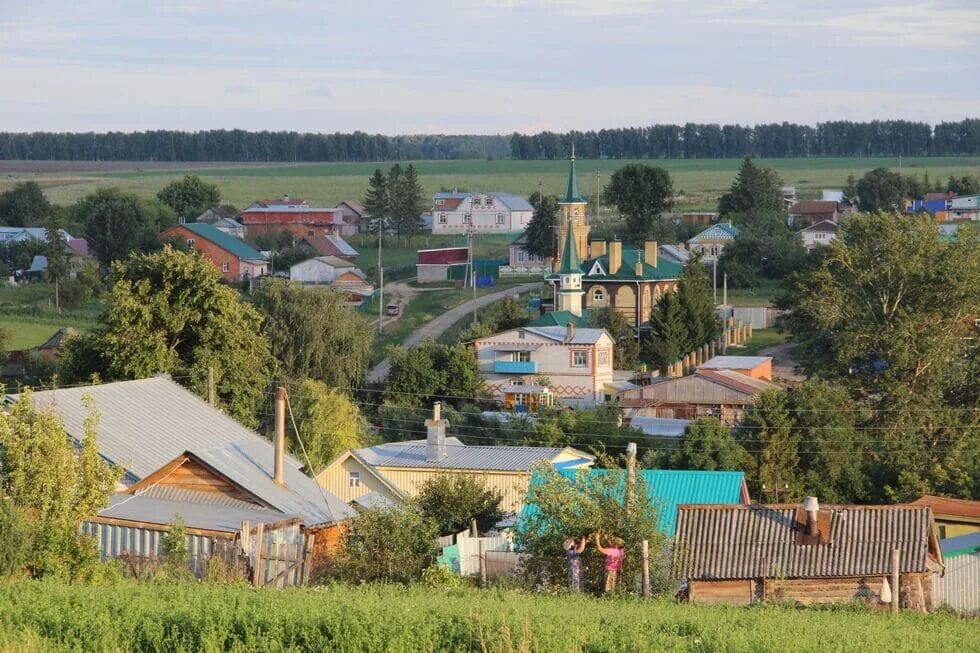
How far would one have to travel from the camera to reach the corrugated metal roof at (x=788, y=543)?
20.1m

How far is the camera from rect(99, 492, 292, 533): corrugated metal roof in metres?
20.4

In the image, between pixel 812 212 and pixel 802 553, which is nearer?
pixel 802 553

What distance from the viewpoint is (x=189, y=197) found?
133375 millimetres

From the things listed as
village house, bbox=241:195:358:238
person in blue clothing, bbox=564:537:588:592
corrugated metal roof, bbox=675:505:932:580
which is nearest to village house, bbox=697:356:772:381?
corrugated metal roof, bbox=675:505:932:580

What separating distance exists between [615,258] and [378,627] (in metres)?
61.8

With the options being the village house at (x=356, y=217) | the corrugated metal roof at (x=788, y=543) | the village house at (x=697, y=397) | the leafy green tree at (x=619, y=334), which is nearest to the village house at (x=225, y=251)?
the leafy green tree at (x=619, y=334)

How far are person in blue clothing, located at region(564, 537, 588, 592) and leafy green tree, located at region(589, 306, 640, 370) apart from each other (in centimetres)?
4674

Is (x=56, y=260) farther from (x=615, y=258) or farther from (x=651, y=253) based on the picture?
(x=651, y=253)

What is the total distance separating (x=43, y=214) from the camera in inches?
4953

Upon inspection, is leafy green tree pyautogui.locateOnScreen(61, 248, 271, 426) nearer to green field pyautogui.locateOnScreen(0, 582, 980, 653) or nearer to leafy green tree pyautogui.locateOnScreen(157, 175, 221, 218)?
green field pyautogui.locateOnScreen(0, 582, 980, 653)

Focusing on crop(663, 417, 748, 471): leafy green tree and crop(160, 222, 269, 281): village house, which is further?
crop(160, 222, 269, 281): village house

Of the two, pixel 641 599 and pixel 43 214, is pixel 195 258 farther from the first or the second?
pixel 43 214

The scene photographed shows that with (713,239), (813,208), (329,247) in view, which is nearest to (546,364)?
(713,239)

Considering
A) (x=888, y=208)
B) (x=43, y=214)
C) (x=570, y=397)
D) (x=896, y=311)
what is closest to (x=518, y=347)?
(x=570, y=397)
